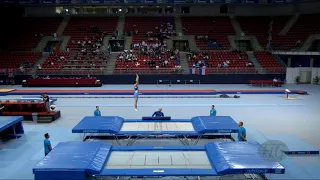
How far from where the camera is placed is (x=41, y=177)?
7562mm

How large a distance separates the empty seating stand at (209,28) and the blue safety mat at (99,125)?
2490 cm

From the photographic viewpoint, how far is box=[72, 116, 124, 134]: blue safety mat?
37.4ft

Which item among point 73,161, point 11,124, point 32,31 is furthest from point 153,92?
point 32,31

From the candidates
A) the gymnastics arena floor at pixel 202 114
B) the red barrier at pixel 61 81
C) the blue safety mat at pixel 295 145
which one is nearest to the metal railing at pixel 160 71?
the red barrier at pixel 61 81

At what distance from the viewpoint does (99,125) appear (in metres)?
12.0

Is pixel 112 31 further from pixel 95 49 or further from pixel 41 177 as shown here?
pixel 41 177

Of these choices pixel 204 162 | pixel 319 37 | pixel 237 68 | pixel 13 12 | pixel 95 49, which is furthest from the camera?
pixel 13 12

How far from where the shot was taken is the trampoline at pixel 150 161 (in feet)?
24.8

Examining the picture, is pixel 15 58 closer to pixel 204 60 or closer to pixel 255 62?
pixel 204 60

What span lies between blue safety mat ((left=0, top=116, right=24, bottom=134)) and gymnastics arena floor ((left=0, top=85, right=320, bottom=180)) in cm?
51

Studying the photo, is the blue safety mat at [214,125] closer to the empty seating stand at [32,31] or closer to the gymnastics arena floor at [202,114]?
the gymnastics arena floor at [202,114]

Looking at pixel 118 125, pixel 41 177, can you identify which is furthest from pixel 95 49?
pixel 41 177

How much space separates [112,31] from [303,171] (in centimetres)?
3328

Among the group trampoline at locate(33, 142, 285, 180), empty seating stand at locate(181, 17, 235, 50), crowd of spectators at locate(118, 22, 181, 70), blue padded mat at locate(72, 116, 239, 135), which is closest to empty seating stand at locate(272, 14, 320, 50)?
empty seating stand at locate(181, 17, 235, 50)
